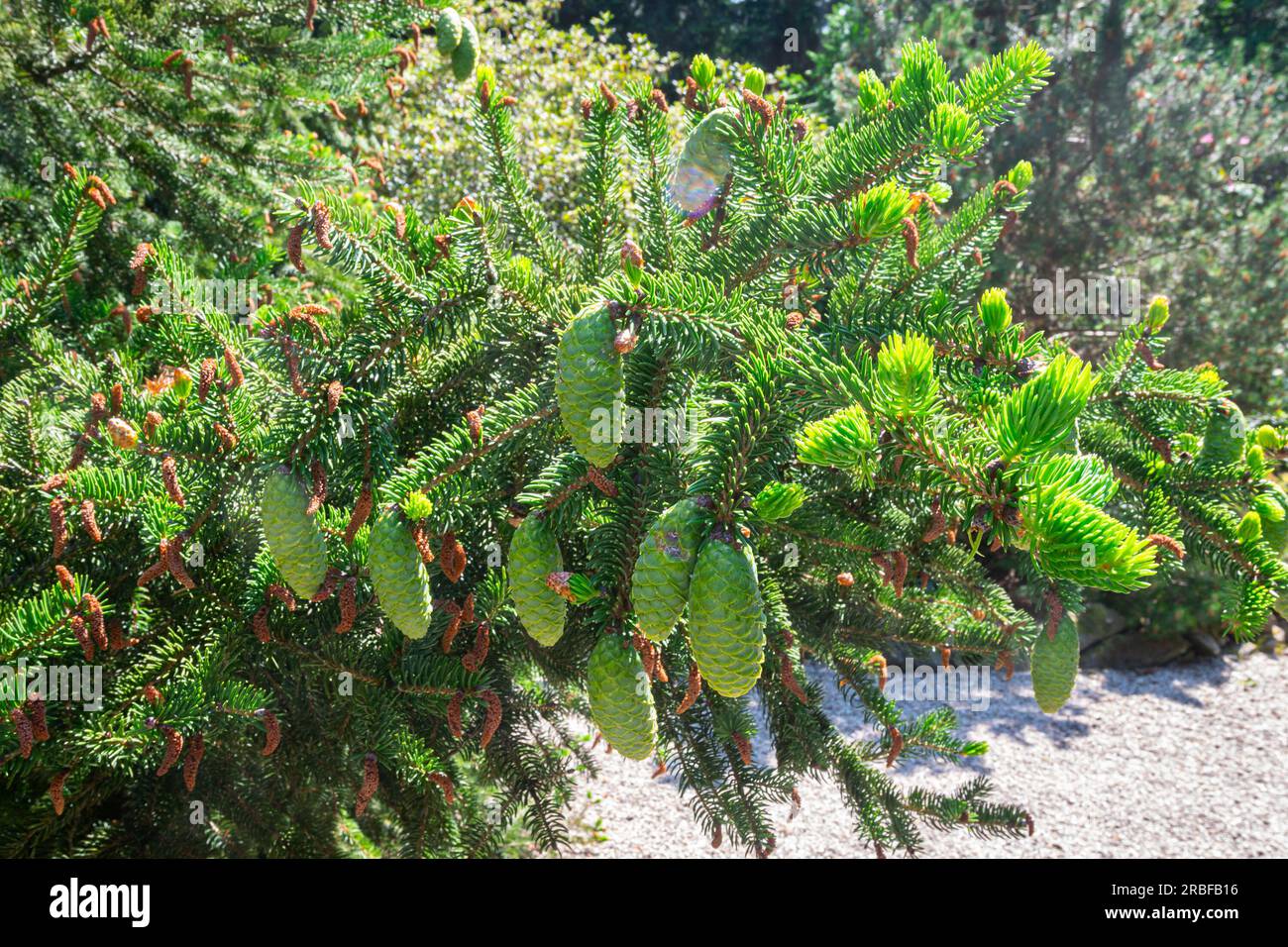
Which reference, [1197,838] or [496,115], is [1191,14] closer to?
[1197,838]

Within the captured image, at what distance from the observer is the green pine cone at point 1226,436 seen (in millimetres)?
1434

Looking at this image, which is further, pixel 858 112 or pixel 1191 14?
pixel 1191 14

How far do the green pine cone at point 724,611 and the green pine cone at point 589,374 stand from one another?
175 millimetres

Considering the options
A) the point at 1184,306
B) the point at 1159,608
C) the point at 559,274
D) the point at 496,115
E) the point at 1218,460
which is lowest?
the point at 1159,608

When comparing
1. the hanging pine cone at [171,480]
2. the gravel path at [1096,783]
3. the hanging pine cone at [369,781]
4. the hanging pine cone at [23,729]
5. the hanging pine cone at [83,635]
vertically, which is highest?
the hanging pine cone at [171,480]

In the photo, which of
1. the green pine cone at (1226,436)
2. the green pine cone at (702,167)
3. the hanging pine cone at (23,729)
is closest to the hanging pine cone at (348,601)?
the hanging pine cone at (23,729)

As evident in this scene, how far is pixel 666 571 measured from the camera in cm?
87

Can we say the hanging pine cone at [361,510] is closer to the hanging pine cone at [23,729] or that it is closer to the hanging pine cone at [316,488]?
the hanging pine cone at [316,488]

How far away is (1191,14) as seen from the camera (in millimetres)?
7898

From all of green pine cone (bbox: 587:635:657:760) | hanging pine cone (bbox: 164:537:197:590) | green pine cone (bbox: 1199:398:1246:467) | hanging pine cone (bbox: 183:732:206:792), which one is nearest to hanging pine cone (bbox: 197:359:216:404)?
hanging pine cone (bbox: 164:537:197:590)

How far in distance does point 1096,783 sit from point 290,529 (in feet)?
19.0

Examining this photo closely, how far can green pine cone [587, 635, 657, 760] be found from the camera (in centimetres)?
99
